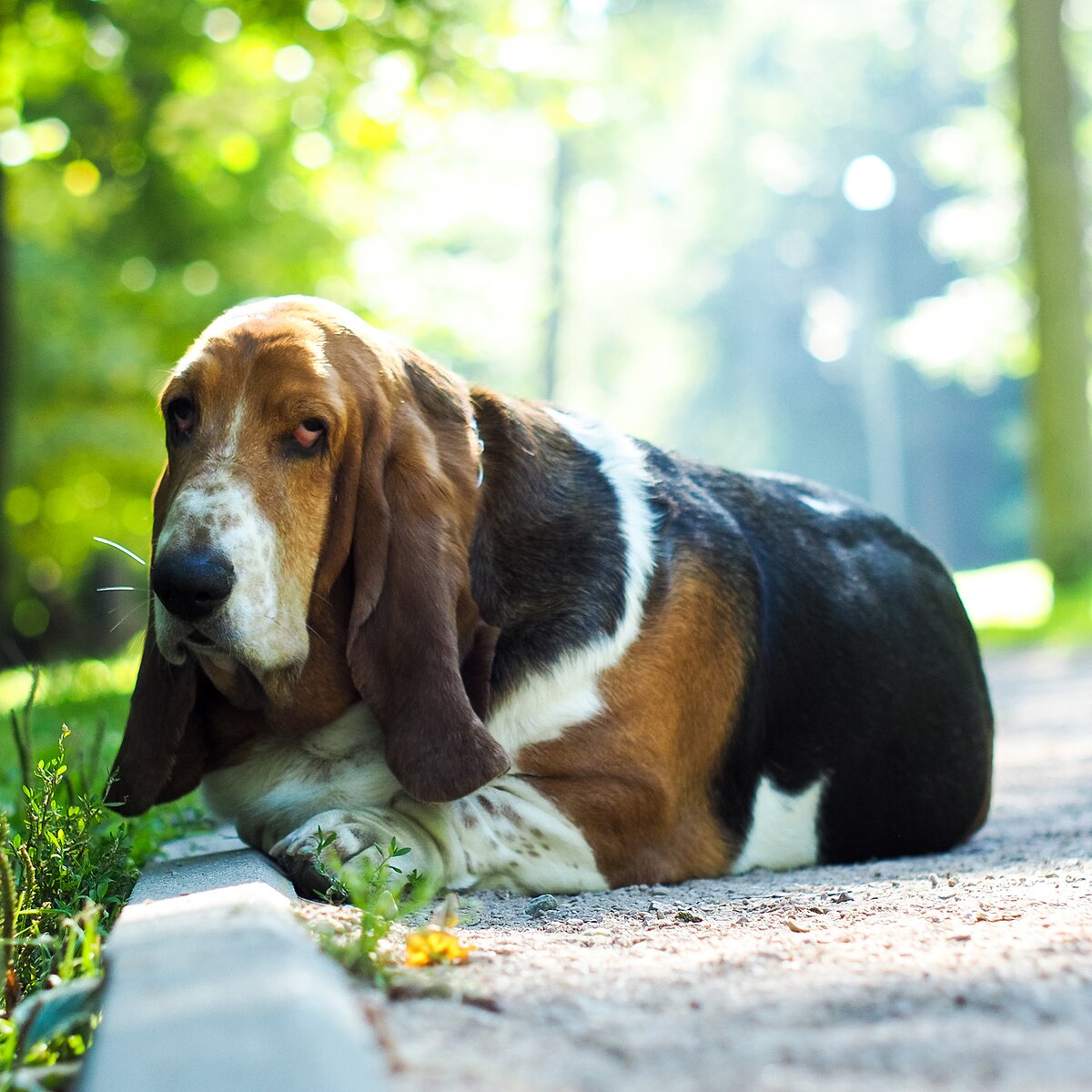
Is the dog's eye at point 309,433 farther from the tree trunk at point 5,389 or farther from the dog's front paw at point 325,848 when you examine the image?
the tree trunk at point 5,389

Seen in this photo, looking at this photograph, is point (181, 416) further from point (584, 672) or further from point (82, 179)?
point (82, 179)

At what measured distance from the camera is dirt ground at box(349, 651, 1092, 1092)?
1687mm

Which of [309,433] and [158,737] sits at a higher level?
[309,433]

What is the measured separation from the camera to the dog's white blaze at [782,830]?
375cm

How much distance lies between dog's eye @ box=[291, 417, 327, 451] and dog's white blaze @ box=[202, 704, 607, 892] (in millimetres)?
635

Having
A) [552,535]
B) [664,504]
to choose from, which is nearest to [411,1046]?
[552,535]

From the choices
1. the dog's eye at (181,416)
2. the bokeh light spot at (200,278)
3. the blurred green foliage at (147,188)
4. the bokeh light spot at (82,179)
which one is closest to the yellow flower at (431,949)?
the dog's eye at (181,416)

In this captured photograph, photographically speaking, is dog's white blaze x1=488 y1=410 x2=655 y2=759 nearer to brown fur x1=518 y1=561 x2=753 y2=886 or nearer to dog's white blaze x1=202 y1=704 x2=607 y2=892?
brown fur x1=518 y1=561 x2=753 y2=886

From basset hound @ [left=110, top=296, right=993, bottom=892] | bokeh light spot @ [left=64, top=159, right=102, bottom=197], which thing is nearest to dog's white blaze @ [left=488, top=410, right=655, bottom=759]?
basset hound @ [left=110, top=296, right=993, bottom=892]

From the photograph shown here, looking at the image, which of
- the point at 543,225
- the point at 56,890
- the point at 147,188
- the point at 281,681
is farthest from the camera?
the point at 543,225

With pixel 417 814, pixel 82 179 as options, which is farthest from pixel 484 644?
pixel 82 179

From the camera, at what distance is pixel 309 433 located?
309 centimetres

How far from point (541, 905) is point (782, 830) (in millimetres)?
983

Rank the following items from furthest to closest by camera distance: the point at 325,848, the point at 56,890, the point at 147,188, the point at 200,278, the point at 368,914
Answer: the point at 147,188 < the point at 200,278 < the point at 56,890 < the point at 325,848 < the point at 368,914
